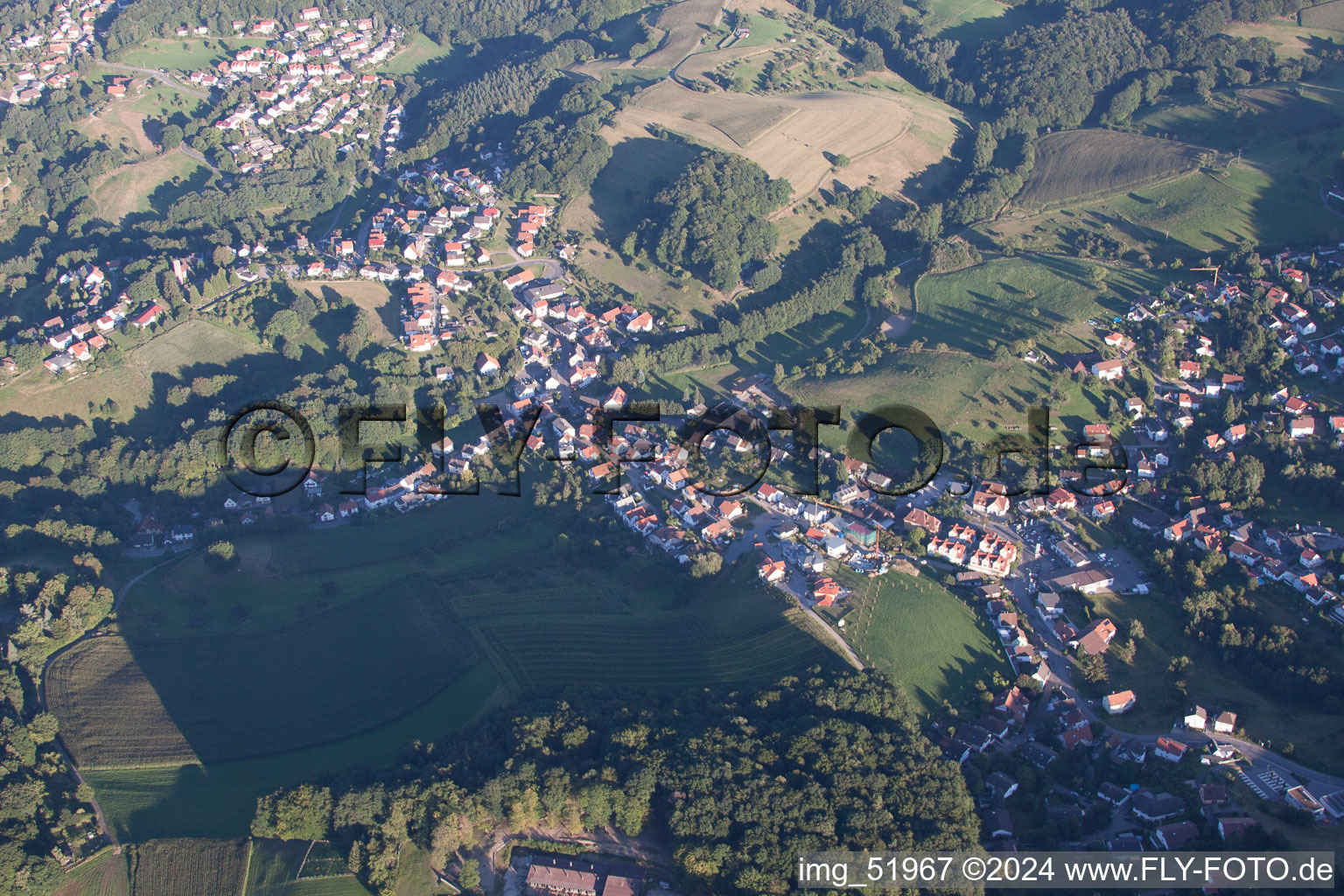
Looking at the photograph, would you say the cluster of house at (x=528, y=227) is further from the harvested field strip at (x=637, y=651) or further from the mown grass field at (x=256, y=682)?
the harvested field strip at (x=637, y=651)

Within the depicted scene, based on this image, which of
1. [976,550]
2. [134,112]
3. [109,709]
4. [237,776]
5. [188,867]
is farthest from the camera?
[134,112]

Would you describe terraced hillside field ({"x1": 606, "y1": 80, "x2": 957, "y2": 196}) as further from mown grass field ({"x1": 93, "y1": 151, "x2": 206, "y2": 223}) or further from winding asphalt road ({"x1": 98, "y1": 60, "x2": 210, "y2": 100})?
winding asphalt road ({"x1": 98, "y1": 60, "x2": 210, "y2": 100})

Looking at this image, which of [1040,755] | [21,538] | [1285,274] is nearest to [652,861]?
[1040,755]

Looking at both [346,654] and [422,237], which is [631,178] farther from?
[346,654]

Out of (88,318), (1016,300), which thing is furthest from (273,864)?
(1016,300)

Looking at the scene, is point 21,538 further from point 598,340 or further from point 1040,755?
point 1040,755

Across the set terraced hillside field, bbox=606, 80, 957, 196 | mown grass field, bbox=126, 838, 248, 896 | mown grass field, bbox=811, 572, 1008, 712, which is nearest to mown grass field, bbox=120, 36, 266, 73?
terraced hillside field, bbox=606, 80, 957, 196
